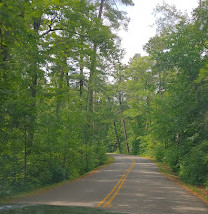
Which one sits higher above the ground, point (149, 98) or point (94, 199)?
point (149, 98)

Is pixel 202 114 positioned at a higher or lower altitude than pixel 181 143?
higher

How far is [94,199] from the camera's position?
9.91 metres

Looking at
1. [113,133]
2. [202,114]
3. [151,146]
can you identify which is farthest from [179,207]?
[113,133]

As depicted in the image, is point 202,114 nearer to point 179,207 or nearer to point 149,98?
point 179,207

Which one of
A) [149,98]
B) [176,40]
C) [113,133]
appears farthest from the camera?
[113,133]

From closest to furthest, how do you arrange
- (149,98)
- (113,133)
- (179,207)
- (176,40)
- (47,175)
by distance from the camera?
1. (179,207)
2. (47,175)
3. (176,40)
4. (149,98)
5. (113,133)

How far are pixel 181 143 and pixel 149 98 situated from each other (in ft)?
95.1

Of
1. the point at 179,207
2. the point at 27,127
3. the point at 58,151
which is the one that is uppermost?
the point at 27,127

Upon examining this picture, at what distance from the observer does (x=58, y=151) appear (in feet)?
52.3

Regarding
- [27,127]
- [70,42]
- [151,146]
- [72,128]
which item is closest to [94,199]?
[27,127]

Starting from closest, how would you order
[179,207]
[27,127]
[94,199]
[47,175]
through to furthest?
[179,207] → [94,199] → [27,127] → [47,175]

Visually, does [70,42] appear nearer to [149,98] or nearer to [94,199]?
[94,199]

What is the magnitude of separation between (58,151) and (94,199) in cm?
656

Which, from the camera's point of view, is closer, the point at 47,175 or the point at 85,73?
the point at 47,175
